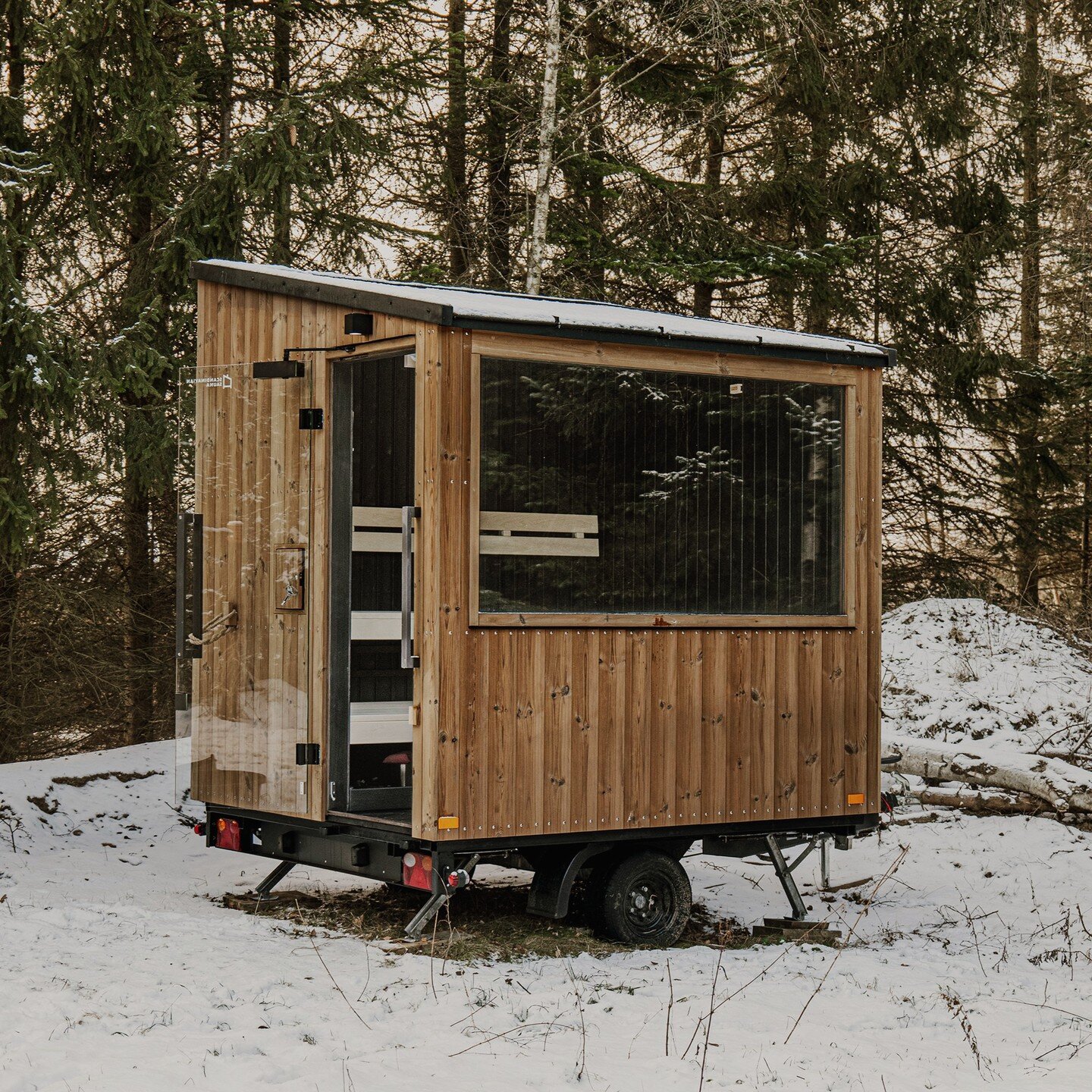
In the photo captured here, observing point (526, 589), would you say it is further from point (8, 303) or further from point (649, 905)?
point (8, 303)

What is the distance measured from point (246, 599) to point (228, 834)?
1166 mm

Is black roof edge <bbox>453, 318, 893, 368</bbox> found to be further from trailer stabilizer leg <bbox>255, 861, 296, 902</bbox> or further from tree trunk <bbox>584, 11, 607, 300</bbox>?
tree trunk <bbox>584, 11, 607, 300</bbox>

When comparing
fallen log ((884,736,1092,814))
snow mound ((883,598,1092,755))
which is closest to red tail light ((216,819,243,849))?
fallen log ((884,736,1092,814))

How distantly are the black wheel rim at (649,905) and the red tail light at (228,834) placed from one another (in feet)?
6.34

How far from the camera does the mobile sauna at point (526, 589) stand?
6.29 meters

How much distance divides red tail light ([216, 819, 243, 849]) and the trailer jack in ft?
4.03

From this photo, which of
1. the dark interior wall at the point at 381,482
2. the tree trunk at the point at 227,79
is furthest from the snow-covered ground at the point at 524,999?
the tree trunk at the point at 227,79

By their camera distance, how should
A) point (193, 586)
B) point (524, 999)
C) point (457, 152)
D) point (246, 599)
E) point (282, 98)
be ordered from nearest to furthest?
1. point (524, 999)
2. point (246, 599)
3. point (193, 586)
4. point (282, 98)
5. point (457, 152)

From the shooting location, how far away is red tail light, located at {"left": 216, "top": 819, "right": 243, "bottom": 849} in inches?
281

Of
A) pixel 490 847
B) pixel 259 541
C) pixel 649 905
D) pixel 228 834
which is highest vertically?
pixel 259 541

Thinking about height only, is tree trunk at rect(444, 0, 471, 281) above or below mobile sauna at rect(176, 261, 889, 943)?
above

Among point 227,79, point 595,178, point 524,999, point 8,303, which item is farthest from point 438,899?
point 595,178

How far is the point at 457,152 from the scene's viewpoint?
14.8 metres

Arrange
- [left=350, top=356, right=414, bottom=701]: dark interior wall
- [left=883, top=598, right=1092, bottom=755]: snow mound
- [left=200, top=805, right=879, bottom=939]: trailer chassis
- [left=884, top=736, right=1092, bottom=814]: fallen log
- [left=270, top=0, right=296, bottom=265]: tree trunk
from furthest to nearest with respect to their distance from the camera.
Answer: [left=270, top=0, right=296, bottom=265]: tree trunk → [left=883, top=598, right=1092, bottom=755]: snow mound → [left=884, top=736, right=1092, bottom=814]: fallen log → [left=350, top=356, right=414, bottom=701]: dark interior wall → [left=200, top=805, right=879, bottom=939]: trailer chassis
